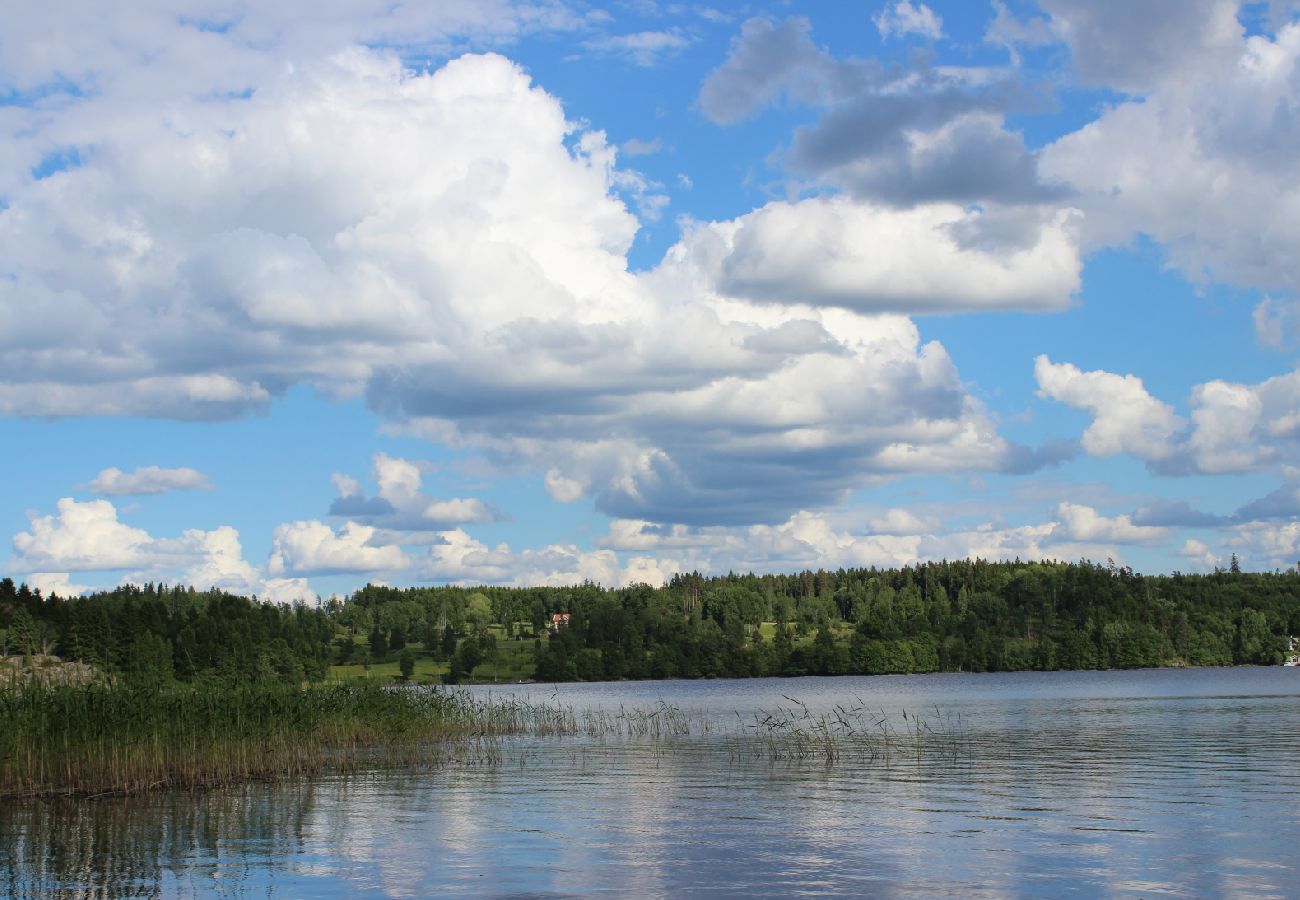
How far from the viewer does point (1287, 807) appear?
1252 inches

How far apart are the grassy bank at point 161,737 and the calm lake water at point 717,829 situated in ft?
4.90

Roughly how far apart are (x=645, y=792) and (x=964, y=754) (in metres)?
17.4

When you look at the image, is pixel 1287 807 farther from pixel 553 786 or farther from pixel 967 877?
pixel 553 786

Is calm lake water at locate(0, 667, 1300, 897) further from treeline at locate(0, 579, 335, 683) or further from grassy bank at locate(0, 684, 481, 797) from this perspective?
treeline at locate(0, 579, 335, 683)

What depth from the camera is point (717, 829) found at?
2952cm

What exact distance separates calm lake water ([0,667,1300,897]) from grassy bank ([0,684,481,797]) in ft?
4.90

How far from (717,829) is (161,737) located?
17255 mm

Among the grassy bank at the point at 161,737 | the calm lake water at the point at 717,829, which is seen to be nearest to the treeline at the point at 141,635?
the grassy bank at the point at 161,737

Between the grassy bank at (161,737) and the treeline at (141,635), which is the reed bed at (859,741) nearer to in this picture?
the grassy bank at (161,737)

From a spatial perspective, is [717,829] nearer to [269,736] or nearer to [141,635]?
[269,736]

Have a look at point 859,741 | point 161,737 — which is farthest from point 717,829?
point 859,741

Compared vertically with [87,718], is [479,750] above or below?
below

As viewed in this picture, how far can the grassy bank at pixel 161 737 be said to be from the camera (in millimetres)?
33844

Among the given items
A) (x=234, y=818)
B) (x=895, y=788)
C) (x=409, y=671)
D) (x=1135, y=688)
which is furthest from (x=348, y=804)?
(x=409, y=671)
